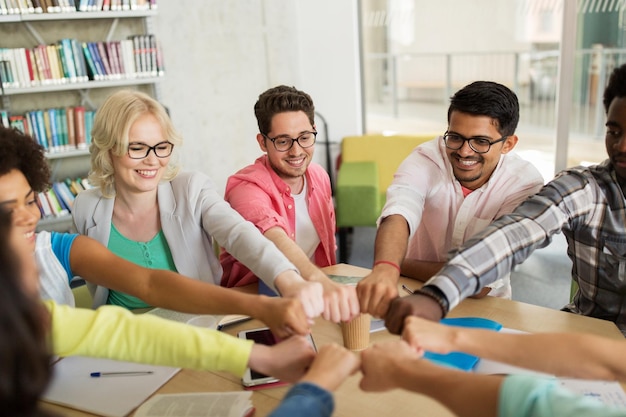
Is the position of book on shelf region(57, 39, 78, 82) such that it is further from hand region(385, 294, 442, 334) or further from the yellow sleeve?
hand region(385, 294, 442, 334)

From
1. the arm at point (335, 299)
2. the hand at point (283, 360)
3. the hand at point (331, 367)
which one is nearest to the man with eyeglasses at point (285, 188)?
the arm at point (335, 299)

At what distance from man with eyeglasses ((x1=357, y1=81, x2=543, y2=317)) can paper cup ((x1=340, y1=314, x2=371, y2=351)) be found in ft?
Result: 0.82

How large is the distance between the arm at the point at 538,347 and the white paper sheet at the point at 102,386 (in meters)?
0.69

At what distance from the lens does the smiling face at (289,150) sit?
226cm

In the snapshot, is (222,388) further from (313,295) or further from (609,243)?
(609,243)

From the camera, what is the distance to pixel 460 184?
2.16m

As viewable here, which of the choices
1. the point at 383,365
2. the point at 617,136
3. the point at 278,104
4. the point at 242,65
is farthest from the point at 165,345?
the point at 242,65

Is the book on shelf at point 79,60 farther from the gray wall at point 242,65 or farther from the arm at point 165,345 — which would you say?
the arm at point 165,345

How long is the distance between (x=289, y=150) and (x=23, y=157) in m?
0.98

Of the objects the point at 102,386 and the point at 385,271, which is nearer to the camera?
the point at 102,386

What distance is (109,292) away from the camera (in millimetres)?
1996

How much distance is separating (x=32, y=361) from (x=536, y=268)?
3898mm

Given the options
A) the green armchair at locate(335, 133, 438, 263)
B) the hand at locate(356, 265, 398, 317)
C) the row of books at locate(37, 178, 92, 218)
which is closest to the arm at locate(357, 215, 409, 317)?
the hand at locate(356, 265, 398, 317)

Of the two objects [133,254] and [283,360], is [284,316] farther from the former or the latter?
[133,254]
